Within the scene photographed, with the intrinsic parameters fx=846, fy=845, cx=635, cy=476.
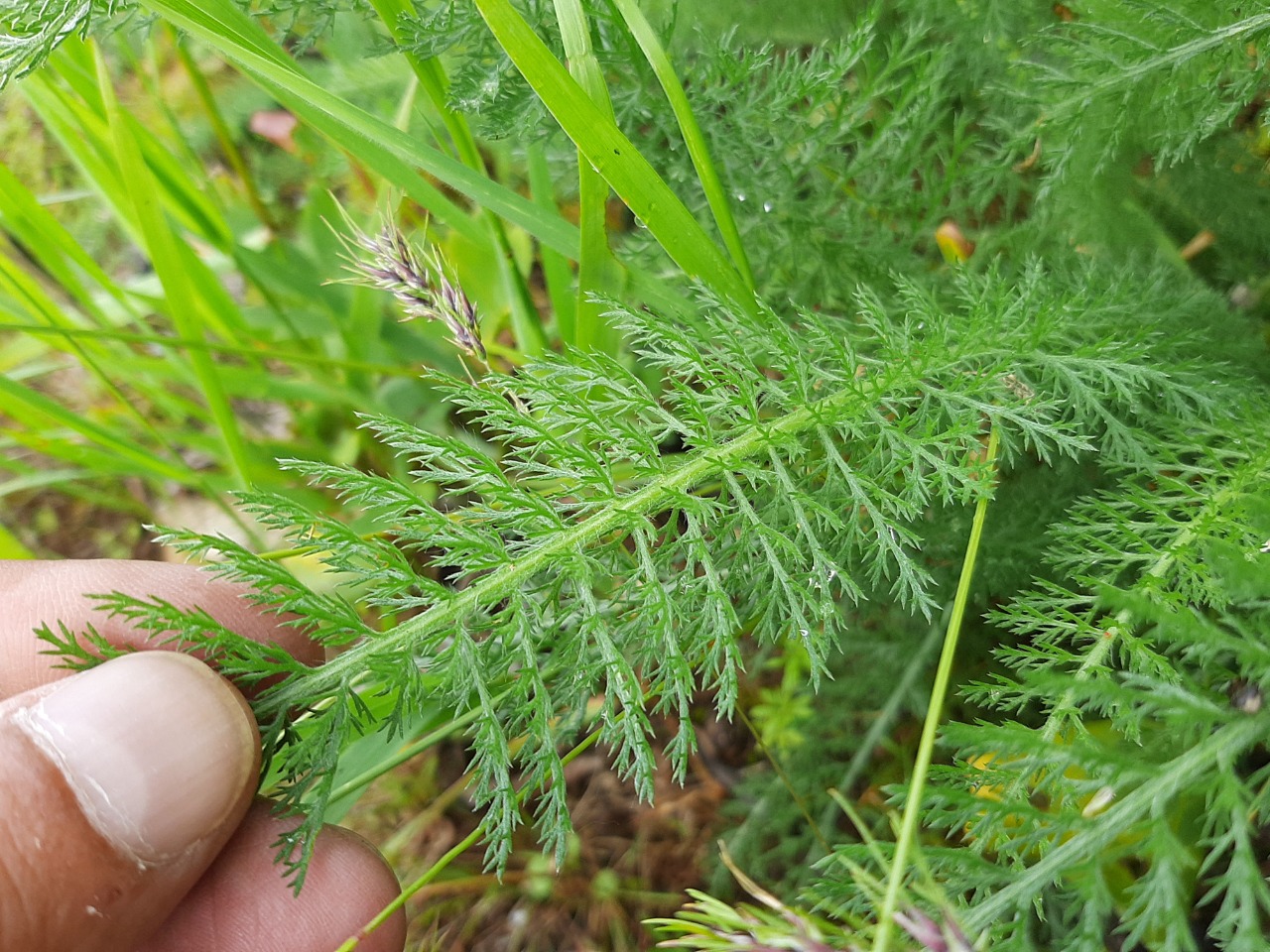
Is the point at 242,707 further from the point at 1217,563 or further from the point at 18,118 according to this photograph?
the point at 18,118

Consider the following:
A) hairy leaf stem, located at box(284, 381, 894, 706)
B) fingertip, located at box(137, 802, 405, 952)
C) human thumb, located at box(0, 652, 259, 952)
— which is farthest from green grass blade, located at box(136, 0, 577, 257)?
fingertip, located at box(137, 802, 405, 952)

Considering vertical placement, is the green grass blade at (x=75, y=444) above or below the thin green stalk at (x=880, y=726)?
above

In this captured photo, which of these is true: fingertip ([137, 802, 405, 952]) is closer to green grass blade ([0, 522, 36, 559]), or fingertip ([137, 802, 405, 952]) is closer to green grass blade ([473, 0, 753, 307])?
green grass blade ([0, 522, 36, 559])

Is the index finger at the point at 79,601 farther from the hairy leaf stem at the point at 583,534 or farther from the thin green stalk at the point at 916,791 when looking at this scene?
the thin green stalk at the point at 916,791

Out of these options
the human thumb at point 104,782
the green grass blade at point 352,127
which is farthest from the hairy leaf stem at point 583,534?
the green grass blade at point 352,127

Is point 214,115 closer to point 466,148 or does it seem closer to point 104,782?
point 466,148

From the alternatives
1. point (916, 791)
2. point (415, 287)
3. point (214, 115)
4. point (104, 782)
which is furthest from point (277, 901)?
point (214, 115)
